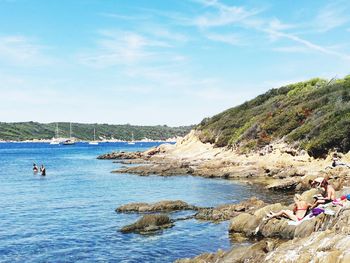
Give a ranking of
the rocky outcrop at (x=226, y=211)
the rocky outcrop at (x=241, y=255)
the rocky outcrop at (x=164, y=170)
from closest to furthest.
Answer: the rocky outcrop at (x=241, y=255) → the rocky outcrop at (x=226, y=211) → the rocky outcrop at (x=164, y=170)

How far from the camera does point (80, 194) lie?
46.6 m

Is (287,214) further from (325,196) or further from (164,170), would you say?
(164,170)

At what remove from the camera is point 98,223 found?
30656 mm

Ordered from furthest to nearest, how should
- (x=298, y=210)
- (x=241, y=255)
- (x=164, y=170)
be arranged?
(x=164, y=170) < (x=298, y=210) < (x=241, y=255)

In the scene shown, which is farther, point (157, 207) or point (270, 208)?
point (157, 207)

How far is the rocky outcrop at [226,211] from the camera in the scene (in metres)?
30.2

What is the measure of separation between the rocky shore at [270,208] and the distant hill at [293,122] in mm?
2020

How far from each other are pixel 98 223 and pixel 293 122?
43.8 m

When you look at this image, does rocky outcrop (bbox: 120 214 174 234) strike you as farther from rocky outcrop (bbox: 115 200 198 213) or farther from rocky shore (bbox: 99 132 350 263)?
rocky outcrop (bbox: 115 200 198 213)

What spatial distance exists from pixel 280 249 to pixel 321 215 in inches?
190

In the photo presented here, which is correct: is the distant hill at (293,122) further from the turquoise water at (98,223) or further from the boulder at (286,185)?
the turquoise water at (98,223)

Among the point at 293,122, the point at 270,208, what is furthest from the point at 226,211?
the point at 293,122

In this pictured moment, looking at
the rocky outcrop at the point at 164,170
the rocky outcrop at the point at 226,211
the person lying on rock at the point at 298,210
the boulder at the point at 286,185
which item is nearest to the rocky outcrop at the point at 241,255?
the person lying on rock at the point at 298,210

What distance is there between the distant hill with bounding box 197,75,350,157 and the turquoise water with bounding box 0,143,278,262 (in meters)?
13.4
